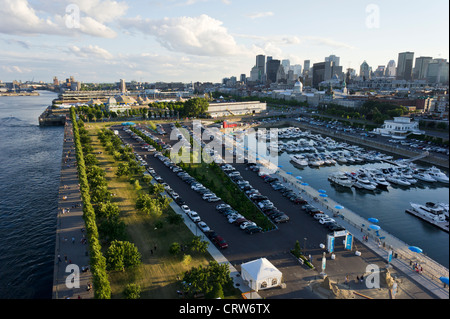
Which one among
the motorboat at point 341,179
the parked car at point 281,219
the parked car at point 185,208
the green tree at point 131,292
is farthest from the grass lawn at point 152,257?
the motorboat at point 341,179

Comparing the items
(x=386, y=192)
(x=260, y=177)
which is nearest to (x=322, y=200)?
(x=260, y=177)

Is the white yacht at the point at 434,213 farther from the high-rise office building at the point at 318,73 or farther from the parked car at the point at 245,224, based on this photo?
the high-rise office building at the point at 318,73

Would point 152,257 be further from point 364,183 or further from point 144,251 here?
point 364,183

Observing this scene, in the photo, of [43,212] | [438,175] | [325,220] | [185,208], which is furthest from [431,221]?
[43,212]

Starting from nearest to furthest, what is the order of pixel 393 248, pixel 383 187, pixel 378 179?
pixel 393 248 < pixel 383 187 < pixel 378 179
